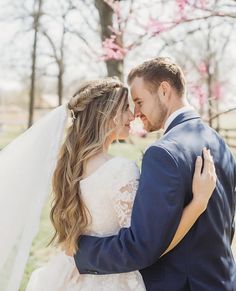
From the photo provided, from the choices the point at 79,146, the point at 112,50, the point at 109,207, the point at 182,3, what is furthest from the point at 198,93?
the point at 109,207

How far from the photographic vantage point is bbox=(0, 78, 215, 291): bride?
8.25 feet

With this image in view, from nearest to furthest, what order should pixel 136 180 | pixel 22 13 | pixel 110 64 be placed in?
pixel 136 180, pixel 110 64, pixel 22 13

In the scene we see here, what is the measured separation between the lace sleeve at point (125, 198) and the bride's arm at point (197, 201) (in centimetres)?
28

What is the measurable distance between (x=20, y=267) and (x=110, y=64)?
18.3 meters

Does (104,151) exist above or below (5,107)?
above

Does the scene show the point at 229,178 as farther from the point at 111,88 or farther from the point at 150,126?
the point at 111,88

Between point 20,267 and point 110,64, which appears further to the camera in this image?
point 110,64

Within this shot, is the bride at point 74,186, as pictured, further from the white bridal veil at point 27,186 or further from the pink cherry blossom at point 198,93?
the pink cherry blossom at point 198,93

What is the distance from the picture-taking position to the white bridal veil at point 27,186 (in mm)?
2715

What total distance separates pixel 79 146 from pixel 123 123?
261 mm

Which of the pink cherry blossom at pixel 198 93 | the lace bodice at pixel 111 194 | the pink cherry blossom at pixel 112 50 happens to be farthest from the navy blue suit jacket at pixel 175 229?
the pink cherry blossom at pixel 198 93

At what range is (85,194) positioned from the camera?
8.34ft

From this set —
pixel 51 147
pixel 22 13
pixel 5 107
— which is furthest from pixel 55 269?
pixel 5 107

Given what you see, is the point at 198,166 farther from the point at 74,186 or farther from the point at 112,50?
the point at 112,50
